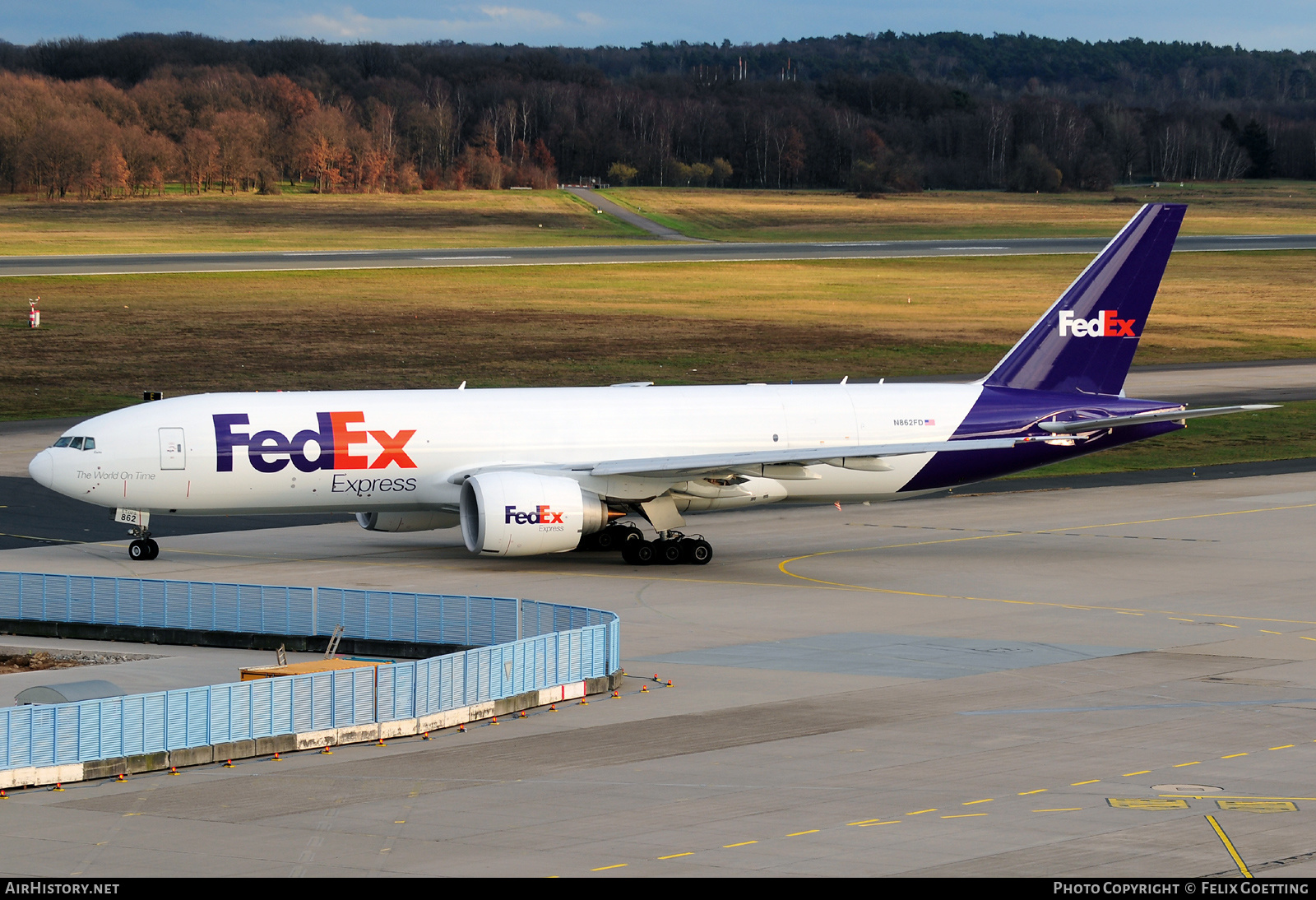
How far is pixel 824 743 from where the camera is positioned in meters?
27.8

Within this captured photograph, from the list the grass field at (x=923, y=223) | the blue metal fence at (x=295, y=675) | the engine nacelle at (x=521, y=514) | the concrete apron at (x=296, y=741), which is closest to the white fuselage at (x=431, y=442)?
the engine nacelle at (x=521, y=514)

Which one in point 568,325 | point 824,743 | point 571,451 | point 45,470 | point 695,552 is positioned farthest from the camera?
point 568,325

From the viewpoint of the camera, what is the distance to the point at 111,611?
38.1 m

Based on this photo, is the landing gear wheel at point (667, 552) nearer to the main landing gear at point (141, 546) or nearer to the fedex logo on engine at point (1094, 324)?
the main landing gear at point (141, 546)

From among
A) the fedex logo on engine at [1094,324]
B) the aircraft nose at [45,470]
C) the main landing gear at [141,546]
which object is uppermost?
the fedex logo on engine at [1094,324]

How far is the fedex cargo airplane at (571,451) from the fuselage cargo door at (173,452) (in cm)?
5

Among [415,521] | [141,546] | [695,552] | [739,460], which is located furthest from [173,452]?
[739,460]

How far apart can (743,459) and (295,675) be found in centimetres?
2014

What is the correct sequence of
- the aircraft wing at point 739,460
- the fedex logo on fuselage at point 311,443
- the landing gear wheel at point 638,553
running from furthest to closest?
the landing gear wheel at point 638,553, the fedex logo on fuselage at point 311,443, the aircraft wing at point 739,460

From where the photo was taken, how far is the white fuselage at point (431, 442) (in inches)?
1791

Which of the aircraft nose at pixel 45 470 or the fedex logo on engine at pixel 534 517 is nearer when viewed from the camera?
the fedex logo on engine at pixel 534 517

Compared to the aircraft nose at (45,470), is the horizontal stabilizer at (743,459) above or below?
above

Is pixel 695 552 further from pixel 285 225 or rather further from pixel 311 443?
pixel 285 225
